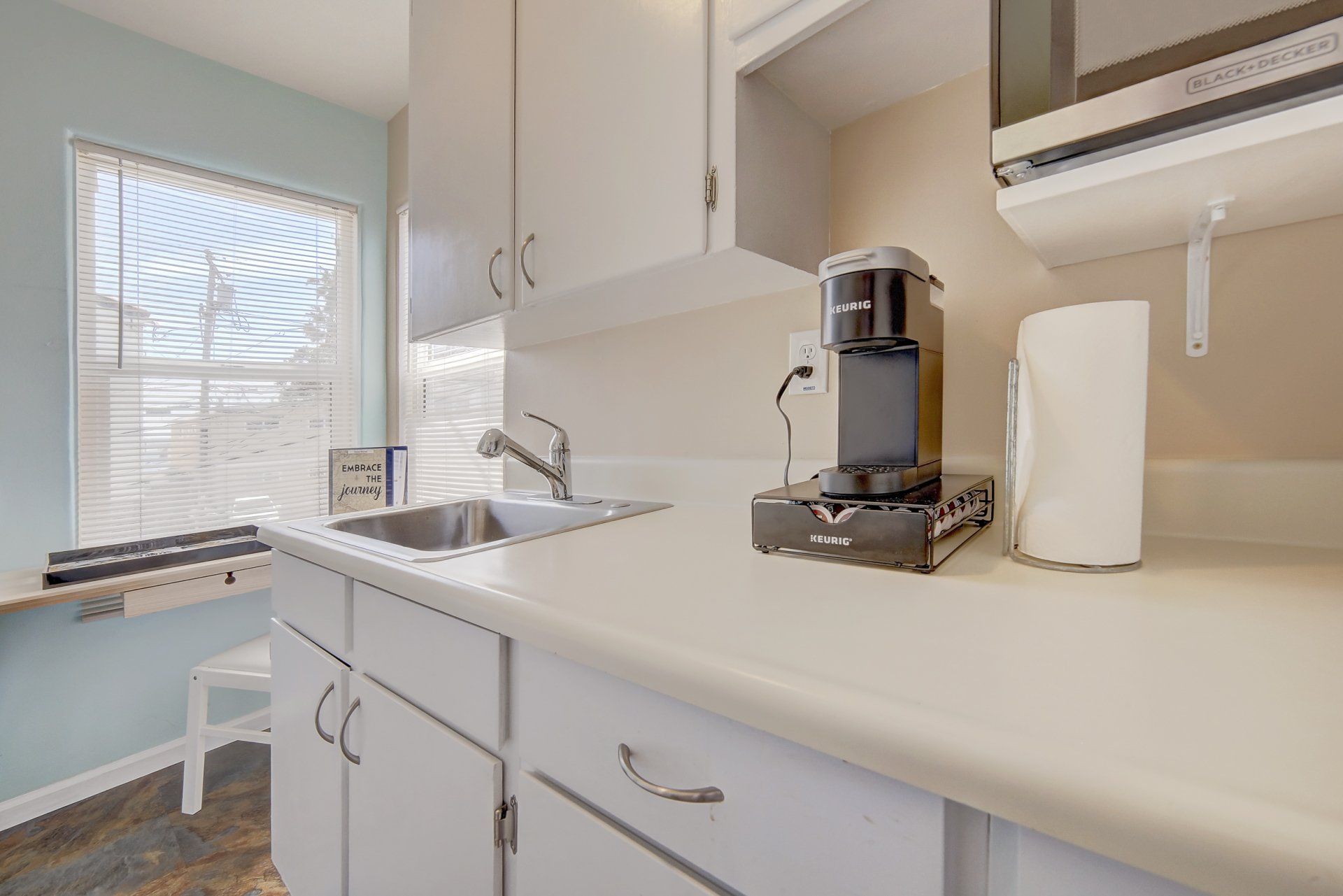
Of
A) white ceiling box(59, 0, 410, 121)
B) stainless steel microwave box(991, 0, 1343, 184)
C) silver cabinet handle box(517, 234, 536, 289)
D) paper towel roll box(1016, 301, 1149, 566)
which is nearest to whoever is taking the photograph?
stainless steel microwave box(991, 0, 1343, 184)

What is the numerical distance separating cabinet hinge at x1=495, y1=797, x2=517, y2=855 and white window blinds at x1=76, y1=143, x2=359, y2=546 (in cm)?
233

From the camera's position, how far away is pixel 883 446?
2.59 feet

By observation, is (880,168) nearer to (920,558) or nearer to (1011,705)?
(920,558)

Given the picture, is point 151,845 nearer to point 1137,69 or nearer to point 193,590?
point 193,590

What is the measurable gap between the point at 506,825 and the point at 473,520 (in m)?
0.94

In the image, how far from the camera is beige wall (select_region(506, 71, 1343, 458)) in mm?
687

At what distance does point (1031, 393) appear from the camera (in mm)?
645

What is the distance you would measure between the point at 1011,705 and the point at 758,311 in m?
0.96

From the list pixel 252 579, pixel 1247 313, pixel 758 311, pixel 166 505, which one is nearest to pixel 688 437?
pixel 758 311

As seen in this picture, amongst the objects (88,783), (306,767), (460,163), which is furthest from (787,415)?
(88,783)

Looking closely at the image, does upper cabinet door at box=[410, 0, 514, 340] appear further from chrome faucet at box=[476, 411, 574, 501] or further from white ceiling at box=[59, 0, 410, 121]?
white ceiling at box=[59, 0, 410, 121]

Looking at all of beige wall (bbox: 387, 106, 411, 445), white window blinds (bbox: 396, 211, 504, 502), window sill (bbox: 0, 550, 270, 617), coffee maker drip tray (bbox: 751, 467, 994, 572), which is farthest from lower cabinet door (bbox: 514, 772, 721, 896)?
beige wall (bbox: 387, 106, 411, 445)

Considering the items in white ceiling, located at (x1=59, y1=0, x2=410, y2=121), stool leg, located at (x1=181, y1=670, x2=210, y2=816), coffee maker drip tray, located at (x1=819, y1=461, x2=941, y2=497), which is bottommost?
stool leg, located at (x1=181, y1=670, x2=210, y2=816)

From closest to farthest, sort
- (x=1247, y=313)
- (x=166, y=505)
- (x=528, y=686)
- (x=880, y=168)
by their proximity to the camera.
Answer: (x=528, y=686)
(x=1247, y=313)
(x=880, y=168)
(x=166, y=505)
